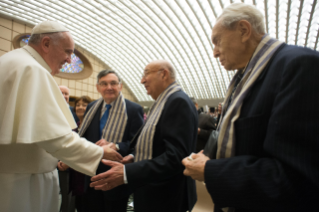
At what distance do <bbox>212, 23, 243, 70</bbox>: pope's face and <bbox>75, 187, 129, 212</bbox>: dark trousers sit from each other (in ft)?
6.71

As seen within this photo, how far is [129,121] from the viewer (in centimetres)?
263

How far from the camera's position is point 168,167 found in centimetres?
159

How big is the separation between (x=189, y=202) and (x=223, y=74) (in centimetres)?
2910

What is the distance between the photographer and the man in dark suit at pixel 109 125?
7.70ft

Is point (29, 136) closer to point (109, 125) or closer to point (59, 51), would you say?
point (59, 51)

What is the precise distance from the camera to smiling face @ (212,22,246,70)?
1.23 meters

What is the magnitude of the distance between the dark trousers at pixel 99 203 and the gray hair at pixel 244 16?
2.26m

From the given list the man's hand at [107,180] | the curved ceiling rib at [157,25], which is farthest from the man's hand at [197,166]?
the curved ceiling rib at [157,25]

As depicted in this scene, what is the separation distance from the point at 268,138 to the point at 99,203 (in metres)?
2.34

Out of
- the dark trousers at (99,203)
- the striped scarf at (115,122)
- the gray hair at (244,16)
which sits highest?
the gray hair at (244,16)

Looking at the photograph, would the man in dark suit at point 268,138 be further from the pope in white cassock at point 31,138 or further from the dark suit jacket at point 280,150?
the pope in white cassock at point 31,138

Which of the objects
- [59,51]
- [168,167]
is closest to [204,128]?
[168,167]

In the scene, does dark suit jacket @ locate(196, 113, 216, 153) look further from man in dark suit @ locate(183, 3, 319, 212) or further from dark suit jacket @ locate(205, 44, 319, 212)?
dark suit jacket @ locate(205, 44, 319, 212)

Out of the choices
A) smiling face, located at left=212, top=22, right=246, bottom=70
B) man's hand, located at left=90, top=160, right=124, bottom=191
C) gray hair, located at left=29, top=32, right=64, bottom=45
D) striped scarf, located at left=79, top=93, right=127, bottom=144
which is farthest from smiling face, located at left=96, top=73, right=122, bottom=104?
smiling face, located at left=212, top=22, right=246, bottom=70
